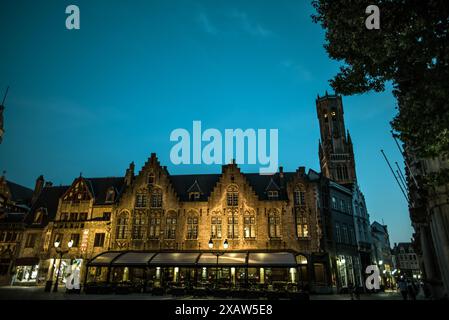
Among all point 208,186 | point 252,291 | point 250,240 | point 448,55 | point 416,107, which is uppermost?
point 208,186

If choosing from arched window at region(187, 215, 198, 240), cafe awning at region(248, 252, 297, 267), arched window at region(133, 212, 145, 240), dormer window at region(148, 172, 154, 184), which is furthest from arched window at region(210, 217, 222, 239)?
dormer window at region(148, 172, 154, 184)

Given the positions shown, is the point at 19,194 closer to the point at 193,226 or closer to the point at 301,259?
the point at 193,226

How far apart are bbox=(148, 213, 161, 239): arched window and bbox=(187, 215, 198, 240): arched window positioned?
342cm

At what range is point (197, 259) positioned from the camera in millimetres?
26281

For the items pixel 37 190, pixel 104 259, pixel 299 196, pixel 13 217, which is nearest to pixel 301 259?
pixel 299 196

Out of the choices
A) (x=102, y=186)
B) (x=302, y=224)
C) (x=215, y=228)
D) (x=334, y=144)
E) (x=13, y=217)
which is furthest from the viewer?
(x=334, y=144)

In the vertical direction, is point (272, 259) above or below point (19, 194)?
below

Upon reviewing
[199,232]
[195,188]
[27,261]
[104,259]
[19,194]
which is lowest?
[27,261]

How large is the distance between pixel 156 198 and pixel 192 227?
5.72 metres

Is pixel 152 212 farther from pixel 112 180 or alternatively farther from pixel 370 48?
pixel 370 48

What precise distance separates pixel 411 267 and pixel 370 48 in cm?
11459
